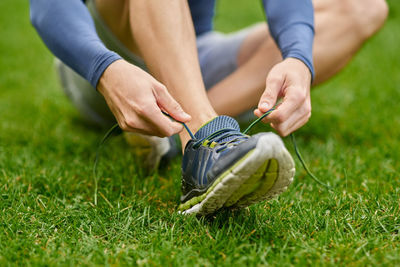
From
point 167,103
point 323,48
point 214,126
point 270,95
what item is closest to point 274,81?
point 270,95

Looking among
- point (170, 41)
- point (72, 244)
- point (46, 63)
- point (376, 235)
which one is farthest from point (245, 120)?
point (46, 63)

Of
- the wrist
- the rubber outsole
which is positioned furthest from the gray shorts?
the rubber outsole

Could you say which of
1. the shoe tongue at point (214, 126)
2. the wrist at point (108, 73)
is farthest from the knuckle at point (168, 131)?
the wrist at point (108, 73)

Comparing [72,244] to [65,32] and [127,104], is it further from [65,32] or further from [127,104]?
[65,32]

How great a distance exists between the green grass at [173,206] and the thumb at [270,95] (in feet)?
1.04

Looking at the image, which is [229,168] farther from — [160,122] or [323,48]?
[323,48]

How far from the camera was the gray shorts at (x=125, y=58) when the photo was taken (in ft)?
5.87

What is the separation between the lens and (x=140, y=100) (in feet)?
3.63

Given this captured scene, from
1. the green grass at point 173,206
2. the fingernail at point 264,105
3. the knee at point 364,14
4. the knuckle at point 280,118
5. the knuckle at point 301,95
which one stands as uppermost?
the fingernail at point 264,105

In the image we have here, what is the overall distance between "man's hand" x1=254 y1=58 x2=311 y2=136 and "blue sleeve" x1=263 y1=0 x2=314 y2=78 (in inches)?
5.7

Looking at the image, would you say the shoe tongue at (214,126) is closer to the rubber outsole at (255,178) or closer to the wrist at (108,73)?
the rubber outsole at (255,178)

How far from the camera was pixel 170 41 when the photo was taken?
1.31m

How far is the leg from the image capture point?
1.81m

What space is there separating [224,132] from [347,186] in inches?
23.7
